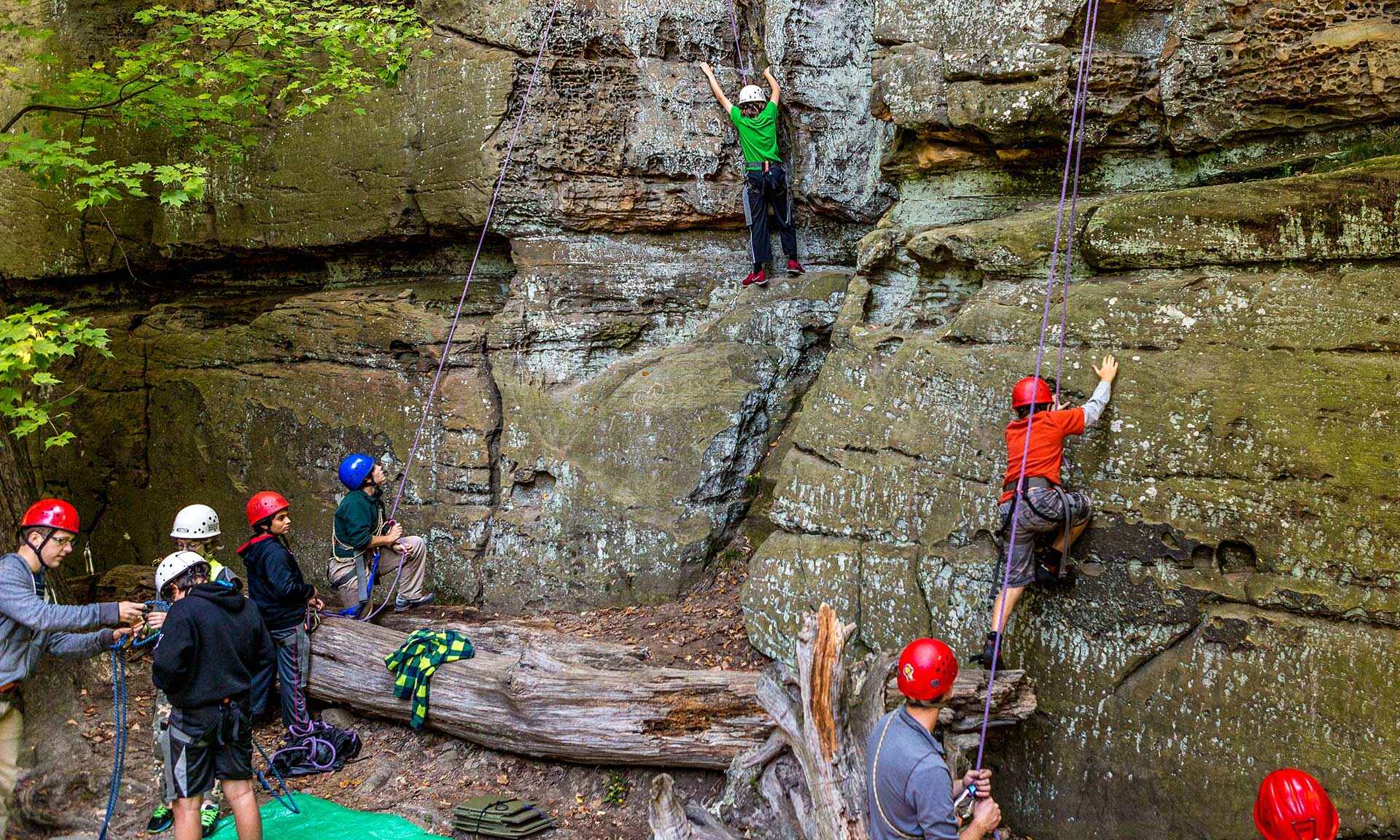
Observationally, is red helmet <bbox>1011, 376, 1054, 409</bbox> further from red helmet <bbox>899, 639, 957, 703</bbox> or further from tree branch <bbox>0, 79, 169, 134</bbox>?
tree branch <bbox>0, 79, 169, 134</bbox>

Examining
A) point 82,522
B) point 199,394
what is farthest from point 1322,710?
point 82,522

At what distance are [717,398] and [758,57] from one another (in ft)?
11.6

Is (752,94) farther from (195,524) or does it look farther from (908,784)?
(908,784)

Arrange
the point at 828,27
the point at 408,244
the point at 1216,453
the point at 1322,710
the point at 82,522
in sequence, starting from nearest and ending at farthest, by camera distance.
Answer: the point at 1322,710 → the point at 1216,453 → the point at 828,27 → the point at 408,244 → the point at 82,522

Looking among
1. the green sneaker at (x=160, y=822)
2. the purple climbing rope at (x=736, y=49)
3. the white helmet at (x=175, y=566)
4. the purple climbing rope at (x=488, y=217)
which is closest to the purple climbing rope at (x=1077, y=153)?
the purple climbing rope at (x=736, y=49)

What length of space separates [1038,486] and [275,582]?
5269 mm

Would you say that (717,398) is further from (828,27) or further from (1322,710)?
(1322,710)

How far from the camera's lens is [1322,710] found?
5496mm

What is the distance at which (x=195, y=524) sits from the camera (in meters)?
6.32

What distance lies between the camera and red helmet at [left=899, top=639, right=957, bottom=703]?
453 cm

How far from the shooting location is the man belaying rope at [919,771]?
14.4ft

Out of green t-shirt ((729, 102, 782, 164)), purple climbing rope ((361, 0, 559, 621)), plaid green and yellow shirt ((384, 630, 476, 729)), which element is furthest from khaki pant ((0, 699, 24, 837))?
green t-shirt ((729, 102, 782, 164))

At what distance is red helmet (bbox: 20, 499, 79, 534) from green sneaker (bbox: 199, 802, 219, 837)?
6.62 feet

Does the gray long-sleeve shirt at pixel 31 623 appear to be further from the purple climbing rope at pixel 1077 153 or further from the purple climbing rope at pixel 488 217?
the purple climbing rope at pixel 1077 153
